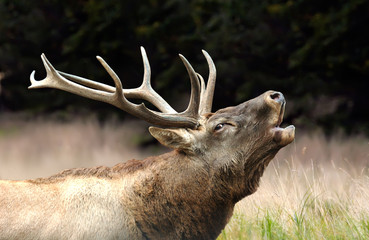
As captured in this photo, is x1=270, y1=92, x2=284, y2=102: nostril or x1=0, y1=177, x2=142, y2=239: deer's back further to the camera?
x1=270, y1=92, x2=284, y2=102: nostril

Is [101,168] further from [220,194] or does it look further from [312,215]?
[312,215]

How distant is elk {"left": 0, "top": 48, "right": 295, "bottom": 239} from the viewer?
12.1 feet

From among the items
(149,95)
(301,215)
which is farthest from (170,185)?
(301,215)

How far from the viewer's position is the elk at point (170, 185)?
3.69m

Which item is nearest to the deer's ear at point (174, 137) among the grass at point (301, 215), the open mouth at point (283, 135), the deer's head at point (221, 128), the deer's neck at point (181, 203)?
the deer's head at point (221, 128)

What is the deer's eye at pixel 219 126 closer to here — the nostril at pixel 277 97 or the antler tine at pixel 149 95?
the nostril at pixel 277 97

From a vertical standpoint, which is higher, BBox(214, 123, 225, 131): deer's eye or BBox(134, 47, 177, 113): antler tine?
BBox(134, 47, 177, 113): antler tine

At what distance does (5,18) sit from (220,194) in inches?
370

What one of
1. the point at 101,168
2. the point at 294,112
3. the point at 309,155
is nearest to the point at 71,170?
the point at 101,168

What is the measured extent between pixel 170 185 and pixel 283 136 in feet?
2.58

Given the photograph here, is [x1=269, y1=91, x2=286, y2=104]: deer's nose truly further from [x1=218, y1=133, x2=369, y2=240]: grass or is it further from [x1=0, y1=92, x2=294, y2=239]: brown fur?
[x1=218, y1=133, x2=369, y2=240]: grass

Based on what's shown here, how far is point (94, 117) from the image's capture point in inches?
476

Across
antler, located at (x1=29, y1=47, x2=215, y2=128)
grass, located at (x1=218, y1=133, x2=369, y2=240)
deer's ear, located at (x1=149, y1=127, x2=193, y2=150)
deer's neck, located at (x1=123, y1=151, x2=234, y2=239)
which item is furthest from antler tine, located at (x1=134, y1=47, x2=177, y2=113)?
grass, located at (x1=218, y1=133, x2=369, y2=240)

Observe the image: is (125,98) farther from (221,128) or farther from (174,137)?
(221,128)
